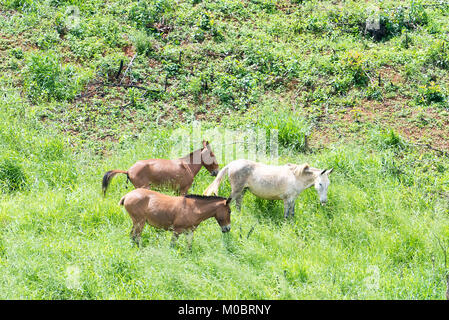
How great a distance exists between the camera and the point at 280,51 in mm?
14086

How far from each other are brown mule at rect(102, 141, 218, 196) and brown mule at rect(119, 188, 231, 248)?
1034 mm

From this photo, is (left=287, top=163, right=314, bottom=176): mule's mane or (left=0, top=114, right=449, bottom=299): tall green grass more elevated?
(left=287, top=163, right=314, bottom=176): mule's mane

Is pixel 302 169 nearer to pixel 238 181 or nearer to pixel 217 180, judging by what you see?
pixel 238 181

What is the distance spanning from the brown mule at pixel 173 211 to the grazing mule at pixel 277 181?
1137 millimetres

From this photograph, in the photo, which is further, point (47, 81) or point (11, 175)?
point (47, 81)

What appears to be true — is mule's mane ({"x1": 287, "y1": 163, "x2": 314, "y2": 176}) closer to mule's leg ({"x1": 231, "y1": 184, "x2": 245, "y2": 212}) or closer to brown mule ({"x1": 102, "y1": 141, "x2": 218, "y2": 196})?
mule's leg ({"x1": 231, "y1": 184, "x2": 245, "y2": 212})

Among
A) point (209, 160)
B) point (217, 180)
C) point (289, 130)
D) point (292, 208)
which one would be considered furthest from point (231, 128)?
point (292, 208)

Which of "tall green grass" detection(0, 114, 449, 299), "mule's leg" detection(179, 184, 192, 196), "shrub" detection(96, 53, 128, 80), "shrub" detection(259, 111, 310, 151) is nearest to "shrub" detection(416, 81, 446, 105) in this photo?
"tall green grass" detection(0, 114, 449, 299)

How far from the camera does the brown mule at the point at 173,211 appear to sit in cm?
874

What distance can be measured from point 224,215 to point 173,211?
30.0 inches

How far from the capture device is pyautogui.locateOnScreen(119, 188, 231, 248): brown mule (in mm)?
8742

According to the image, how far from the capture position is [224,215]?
8836mm

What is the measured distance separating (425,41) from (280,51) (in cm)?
347

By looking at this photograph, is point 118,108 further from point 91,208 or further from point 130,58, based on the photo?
point 91,208
